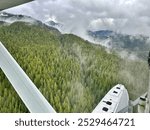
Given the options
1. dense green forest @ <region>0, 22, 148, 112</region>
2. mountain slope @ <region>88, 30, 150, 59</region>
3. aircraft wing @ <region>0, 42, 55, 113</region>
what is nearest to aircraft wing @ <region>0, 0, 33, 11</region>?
dense green forest @ <region>0, 22, 148, 112</region>

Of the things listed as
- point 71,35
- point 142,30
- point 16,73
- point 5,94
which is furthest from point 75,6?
point 5,94

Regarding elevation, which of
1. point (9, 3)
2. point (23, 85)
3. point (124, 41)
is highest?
point (9, 3)

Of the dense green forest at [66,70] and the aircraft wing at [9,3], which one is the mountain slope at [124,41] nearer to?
the dense green forest at [66,70]

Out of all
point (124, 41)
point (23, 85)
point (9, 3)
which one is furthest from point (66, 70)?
point (9, 3)

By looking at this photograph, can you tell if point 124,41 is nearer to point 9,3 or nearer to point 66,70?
point 66,70

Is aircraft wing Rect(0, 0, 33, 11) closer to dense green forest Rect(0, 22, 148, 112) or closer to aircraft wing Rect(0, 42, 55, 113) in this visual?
dense green forest Rect(0, 22, 148, 112)

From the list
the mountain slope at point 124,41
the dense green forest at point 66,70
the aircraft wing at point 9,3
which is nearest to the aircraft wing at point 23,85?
the dense green forest at point 66,70
